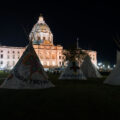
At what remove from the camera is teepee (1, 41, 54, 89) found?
1516cm

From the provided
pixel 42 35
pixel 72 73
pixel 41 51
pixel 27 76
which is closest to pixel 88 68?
pixel 72 73

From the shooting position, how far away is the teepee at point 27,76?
1516cm

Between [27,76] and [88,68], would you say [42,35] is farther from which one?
[27,76]

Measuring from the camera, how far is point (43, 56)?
432 feet

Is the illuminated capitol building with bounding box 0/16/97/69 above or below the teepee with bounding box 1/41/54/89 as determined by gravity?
above

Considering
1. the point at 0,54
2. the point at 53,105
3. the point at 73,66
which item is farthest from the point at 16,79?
the point at 0,54

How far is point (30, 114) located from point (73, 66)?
1892 centimetres

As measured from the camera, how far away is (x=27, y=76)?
602 inches

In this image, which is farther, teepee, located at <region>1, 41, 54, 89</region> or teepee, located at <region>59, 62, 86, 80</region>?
teepee, located at <region>59, 62, 86, 80</region>

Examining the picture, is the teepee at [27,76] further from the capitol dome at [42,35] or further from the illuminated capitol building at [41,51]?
the capitol dome at [42,35]

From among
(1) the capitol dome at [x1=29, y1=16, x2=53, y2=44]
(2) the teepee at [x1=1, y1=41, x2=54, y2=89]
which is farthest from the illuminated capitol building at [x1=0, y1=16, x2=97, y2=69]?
(2) the teepee at [x1=1, y1=41, x2=54, y2=89]

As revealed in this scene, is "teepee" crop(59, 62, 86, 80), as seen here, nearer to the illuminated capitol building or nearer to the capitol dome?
the illuminated capitol building

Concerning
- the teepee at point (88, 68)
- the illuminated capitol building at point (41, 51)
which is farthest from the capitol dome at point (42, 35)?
Answer: the teepee at point (88, 68)

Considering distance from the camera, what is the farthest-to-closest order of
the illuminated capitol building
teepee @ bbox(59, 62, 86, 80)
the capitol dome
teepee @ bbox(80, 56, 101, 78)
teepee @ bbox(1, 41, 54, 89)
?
1. the capitol dome
2. the illuminated capitol building
3. teepee @ bbox(80, 56, 101, 78)
4. teepee @ bbox(59, 62, 86, 80)
5. teepee @ bbox(1, 41, 54, 89)
